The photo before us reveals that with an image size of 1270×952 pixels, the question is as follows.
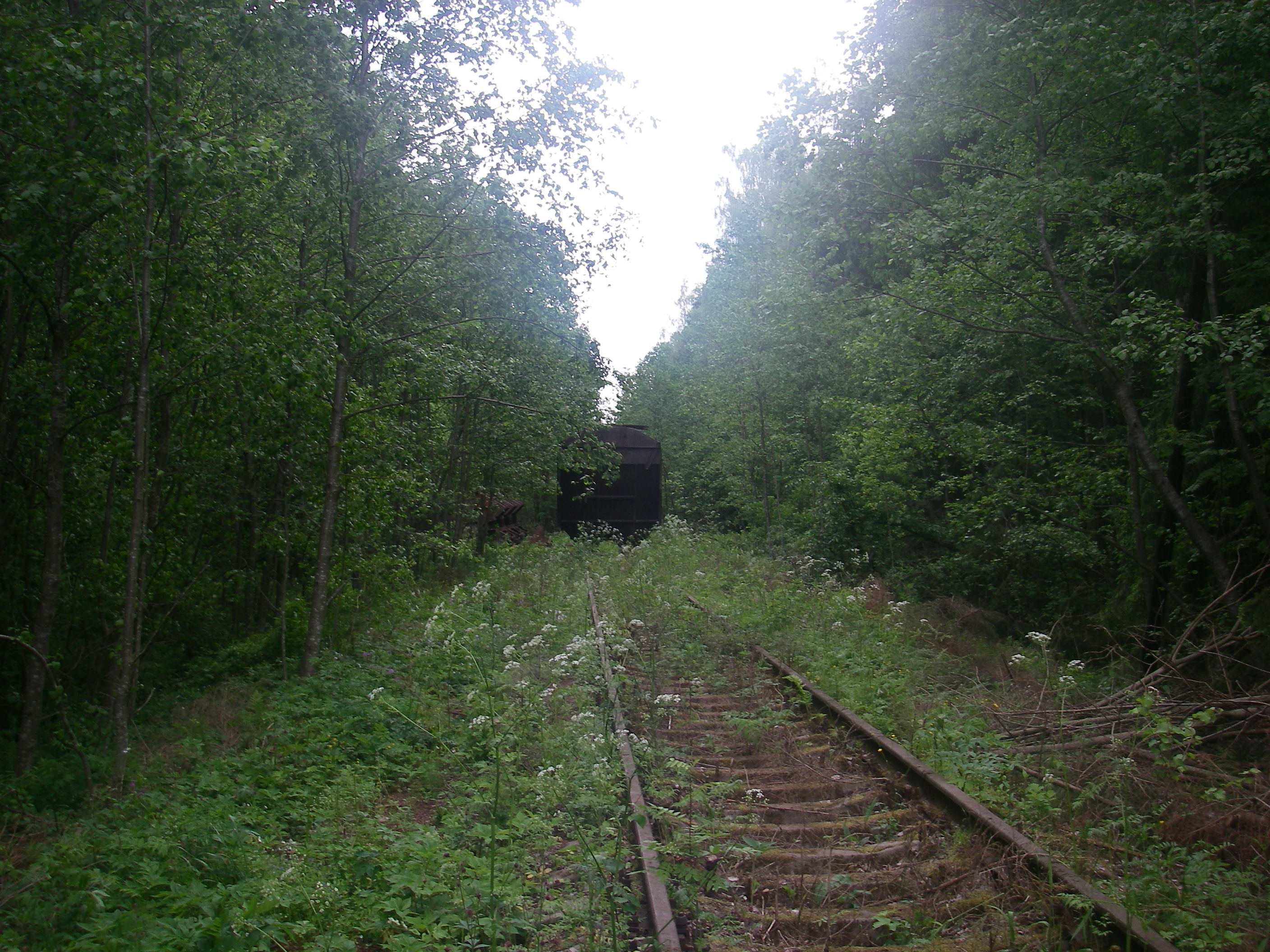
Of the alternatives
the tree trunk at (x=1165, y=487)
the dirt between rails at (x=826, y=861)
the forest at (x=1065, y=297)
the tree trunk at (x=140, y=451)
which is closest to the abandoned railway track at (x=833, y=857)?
the dirt between rails at (x=826, y=861)

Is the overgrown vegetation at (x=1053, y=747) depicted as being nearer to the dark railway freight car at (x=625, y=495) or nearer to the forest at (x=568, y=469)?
the forest at (x=568, y=469)

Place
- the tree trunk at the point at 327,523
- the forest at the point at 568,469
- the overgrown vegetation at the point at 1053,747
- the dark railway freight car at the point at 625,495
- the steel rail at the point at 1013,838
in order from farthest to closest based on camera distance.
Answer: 1. the dark railway freight car at the point at 625,495
2. the tree trunk at the point at 327,523
3. the forest at the point at 568,469
4. the overgrown vegetation at the point at 1053,747
5. the steel rail at the point at 1013,838

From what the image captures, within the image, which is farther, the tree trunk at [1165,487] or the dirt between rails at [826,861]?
the tree trunk at [1165,487]

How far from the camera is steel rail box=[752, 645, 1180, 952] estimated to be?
3219 mm

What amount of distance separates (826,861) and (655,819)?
94 centimetres

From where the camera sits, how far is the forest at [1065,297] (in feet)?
25.9

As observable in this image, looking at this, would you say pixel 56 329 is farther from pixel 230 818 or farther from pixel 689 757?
pixel 689 757

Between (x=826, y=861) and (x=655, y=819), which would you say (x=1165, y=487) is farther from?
(x=655, y=819)

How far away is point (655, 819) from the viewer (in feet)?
15.3

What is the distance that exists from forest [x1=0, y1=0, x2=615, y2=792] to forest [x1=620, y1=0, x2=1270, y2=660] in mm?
3992

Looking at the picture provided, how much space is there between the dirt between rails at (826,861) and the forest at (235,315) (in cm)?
427

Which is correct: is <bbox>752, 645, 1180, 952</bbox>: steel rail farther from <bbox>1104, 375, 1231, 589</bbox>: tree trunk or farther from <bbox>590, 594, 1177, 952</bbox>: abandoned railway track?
<bbox>1104, 375, 1231, 589</bbox>: tree trunk

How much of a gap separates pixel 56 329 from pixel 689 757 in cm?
560

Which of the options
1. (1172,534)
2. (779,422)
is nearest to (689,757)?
(1172,534)
